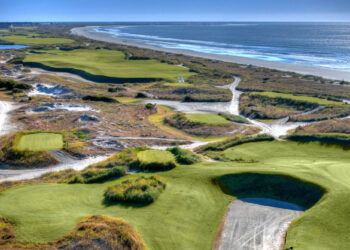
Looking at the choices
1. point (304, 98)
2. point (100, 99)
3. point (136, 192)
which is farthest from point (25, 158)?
point (304, 98)

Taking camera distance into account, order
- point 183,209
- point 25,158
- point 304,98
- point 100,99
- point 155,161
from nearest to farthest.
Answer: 1. point 183,209
2. point 155,161
3. point 25,158
4. point 304,98
5. point 100,99

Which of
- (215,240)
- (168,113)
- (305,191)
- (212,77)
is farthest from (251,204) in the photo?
(212,77)

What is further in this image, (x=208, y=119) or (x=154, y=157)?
(x=208, y=119)

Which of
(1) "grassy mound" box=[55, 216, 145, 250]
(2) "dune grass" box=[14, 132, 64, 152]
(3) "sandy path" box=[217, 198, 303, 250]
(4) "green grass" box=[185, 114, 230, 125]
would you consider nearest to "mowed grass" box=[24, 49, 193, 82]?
(4) "green grass" box=[185, 114, 230, 125]

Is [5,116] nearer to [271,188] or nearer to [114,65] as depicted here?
[271,188]

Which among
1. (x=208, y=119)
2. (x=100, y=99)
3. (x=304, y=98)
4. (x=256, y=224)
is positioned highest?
(x=256, y=224)

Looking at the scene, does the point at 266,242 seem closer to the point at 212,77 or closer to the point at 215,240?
the point at 215,240
